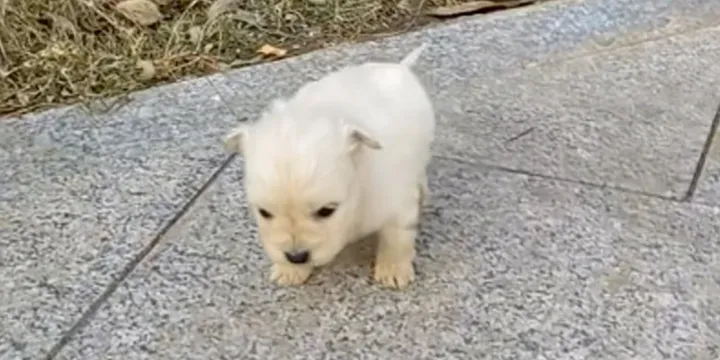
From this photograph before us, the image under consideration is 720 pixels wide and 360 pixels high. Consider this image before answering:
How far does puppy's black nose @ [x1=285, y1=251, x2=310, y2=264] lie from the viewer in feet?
7.26

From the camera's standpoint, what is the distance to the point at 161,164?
2969 mm

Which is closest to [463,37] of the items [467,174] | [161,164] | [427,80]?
[427,80]

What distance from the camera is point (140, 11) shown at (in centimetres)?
373

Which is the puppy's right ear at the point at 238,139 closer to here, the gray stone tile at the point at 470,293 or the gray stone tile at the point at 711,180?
the gray stone tile at the point at 470,293

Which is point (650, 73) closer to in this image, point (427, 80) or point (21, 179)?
point (427, 80)

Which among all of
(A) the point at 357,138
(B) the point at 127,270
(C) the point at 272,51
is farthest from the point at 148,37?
(A) the point at 357,138

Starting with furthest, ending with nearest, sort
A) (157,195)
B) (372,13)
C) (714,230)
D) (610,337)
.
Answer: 1. (372,13)
2. (157,195)
3. (714,230)
4. (610,337)

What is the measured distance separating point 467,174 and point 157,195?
2.23ft

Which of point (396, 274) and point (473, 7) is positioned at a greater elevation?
point (396, 274)

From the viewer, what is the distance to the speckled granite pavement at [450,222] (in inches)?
92.7

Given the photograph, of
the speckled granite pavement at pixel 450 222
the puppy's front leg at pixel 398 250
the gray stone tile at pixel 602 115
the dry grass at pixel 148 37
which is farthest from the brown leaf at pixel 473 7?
the puppy's front leg at pixel 398 250

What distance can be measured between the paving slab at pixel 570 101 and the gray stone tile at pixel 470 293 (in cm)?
15

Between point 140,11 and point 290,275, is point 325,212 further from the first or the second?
point 140,11

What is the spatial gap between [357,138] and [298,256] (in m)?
0.23
